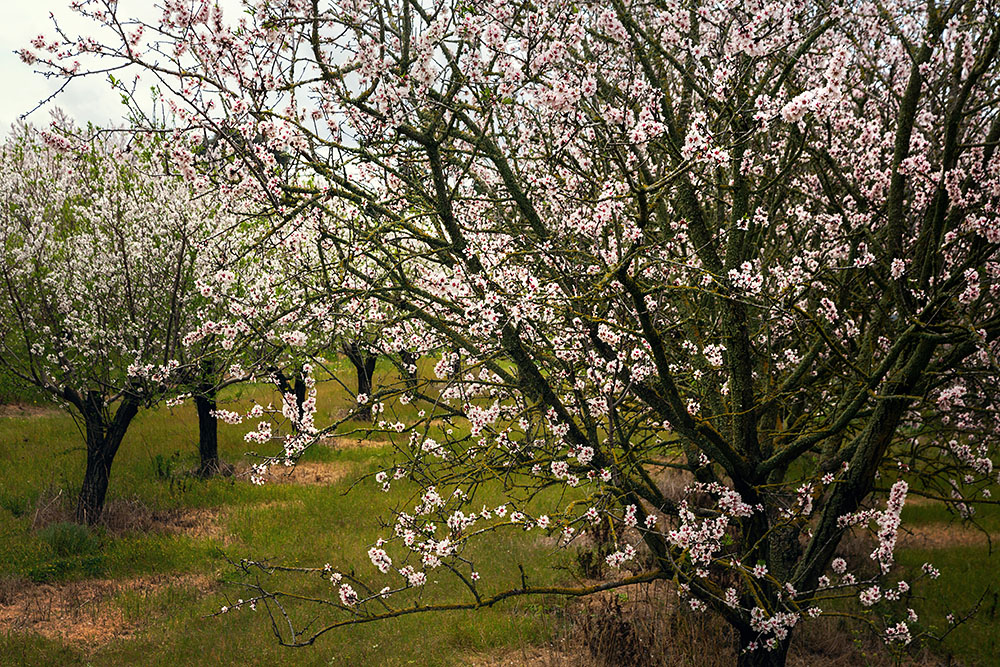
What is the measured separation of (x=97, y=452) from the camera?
10859mm

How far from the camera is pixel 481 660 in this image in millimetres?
7043

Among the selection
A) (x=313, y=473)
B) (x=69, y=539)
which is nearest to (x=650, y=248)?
(x=69, y=539)

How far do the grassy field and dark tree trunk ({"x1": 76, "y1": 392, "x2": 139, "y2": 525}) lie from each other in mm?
358

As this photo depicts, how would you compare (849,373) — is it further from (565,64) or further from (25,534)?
(25,534)

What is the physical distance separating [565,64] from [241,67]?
322cm

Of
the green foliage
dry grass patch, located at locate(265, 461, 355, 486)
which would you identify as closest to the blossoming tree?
the green foliage

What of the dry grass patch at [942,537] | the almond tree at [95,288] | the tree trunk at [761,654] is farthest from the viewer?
the almond tree at [95,288]

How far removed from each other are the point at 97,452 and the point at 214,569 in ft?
9.94

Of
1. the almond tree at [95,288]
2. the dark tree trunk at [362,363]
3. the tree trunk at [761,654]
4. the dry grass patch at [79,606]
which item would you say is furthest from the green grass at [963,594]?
the almond tree at [95,288]

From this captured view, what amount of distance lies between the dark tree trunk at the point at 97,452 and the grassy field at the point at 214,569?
0.36 m

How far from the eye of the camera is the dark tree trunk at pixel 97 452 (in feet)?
35.3

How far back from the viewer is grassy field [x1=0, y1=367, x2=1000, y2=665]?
23.9ft

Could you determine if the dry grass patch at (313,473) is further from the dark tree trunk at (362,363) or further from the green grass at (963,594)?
the green grass at (963,594)

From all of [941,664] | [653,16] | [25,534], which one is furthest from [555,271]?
[25,534]
